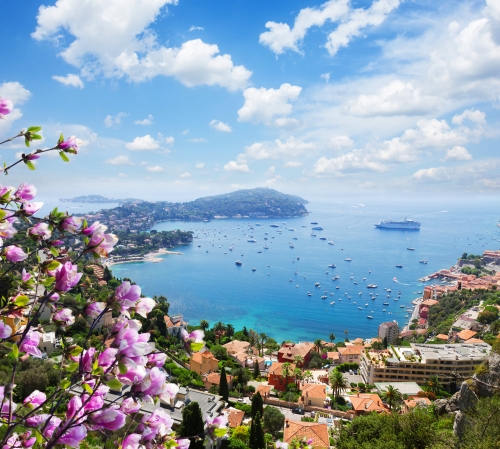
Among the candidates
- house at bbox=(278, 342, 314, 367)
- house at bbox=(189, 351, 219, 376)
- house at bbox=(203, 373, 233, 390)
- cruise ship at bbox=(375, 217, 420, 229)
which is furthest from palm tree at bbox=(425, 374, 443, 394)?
cruise ship at bbox=(375, 217, 420, 229)

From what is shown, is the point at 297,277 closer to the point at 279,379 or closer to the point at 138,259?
the point at 138,259

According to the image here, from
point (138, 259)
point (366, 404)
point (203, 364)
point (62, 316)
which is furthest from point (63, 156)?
point (138, 259)

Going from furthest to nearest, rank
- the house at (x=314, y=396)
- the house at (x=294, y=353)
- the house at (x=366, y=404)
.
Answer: the house at (x=294, y=353) < the house at (x=314, y=396) < the house at (x=366, y=404)

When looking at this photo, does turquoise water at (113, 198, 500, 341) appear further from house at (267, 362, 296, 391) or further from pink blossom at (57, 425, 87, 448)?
pink blossom at (57, 425, 87, 448)

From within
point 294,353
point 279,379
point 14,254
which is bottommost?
point 294,353

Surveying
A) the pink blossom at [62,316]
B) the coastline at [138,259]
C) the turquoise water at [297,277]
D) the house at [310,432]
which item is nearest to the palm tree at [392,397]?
the house at [310,432]

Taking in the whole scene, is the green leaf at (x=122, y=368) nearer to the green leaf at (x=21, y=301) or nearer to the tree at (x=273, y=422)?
the green leaf at (x=21, y=301)

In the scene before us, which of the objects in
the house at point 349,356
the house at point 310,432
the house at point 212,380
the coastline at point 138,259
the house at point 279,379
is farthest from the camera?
the coastline at point 138,259
